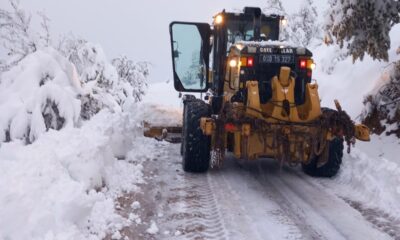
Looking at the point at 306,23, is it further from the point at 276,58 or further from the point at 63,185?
the point at 63,185

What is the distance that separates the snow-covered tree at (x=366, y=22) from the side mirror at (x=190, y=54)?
8.36 feet

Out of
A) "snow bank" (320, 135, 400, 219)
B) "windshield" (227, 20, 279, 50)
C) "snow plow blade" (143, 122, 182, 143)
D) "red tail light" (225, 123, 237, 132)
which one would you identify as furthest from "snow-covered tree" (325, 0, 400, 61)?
"snow plow blade" (143, 122, 182, 143)

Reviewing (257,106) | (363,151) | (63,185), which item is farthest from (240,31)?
(63,185)

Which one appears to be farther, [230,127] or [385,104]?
[385,104]

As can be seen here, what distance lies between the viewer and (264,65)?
27.0ft

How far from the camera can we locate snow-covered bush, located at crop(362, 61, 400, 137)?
1004 cm

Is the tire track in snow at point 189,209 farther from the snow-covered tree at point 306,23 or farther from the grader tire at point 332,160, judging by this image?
the snow-covered tree at point 306,23

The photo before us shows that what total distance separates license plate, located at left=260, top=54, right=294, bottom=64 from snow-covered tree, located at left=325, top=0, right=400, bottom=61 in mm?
1882

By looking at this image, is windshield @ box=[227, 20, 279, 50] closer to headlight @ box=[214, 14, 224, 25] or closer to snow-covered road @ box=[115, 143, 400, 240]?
headlight @ box=[214, 14, 224, 25]

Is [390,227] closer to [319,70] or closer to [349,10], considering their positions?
[349,10]

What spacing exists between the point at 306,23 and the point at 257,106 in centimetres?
2028

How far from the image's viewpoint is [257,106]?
761 cm

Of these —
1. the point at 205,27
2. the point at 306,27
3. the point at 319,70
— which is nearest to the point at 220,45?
the point at 205,27

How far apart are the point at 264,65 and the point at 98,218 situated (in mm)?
4156
